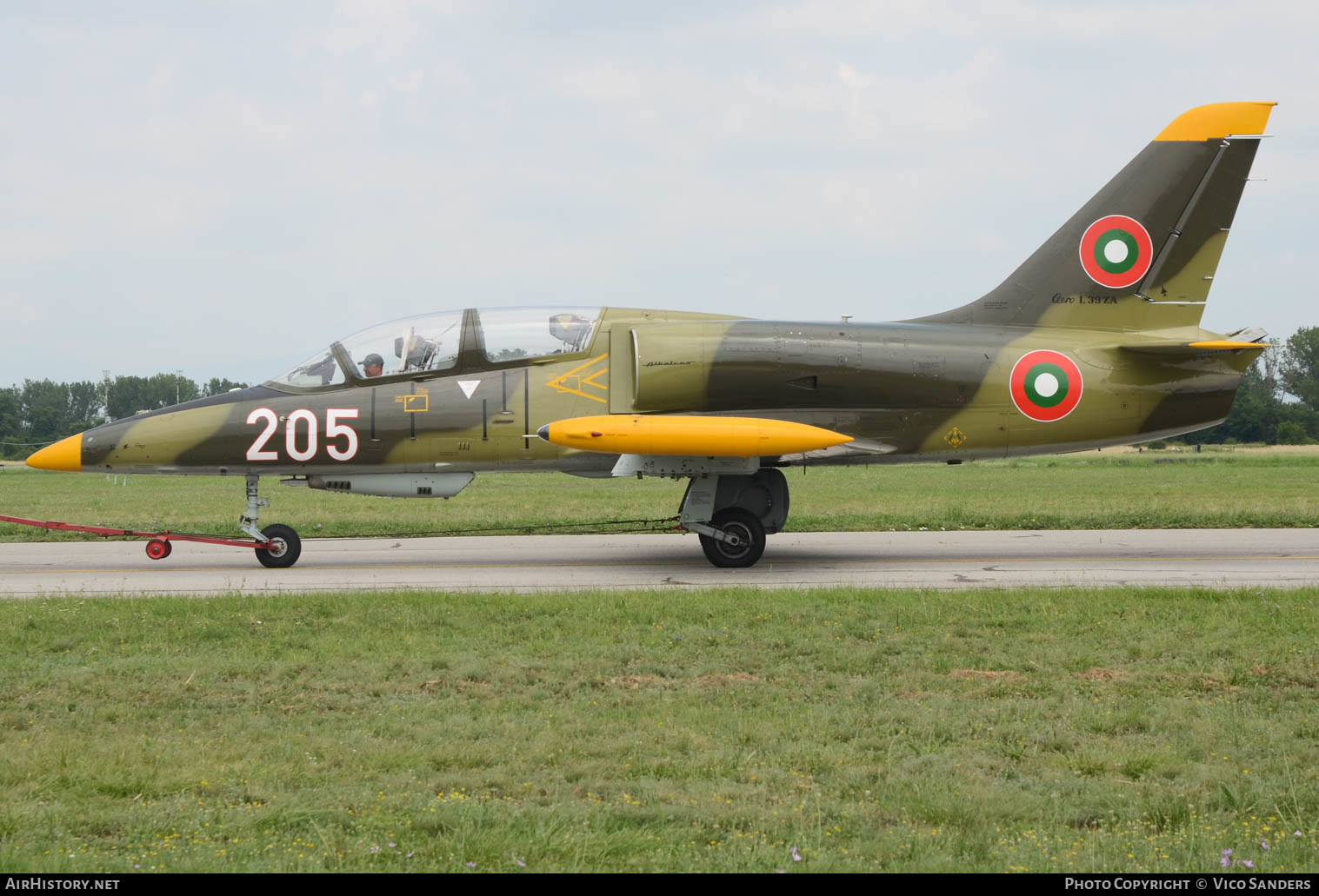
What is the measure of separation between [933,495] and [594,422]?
17.5m

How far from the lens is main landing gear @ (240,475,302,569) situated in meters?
14.6

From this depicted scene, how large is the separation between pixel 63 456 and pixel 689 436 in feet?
27.3

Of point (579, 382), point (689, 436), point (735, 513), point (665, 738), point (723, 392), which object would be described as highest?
point (579, 382)

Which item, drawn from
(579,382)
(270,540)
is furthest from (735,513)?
(270,540)

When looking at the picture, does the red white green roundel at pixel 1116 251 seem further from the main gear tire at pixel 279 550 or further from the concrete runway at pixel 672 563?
the main gear tire at pixel 279 550

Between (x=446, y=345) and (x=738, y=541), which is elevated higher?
(x=446, y=345)

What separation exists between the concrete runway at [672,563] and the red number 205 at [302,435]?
1549 millimetres

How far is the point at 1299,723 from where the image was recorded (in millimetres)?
6484

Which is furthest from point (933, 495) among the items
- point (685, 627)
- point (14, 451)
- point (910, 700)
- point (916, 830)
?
point (14, 451)

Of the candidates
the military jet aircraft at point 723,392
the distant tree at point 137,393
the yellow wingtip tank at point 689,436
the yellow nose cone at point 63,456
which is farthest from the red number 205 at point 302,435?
the distant tree at point 137,393

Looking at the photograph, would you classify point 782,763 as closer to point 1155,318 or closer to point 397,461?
point 397,461

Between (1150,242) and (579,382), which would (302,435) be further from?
(1150,242)

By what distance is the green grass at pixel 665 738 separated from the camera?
4.68 meters

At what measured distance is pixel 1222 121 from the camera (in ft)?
49.1
